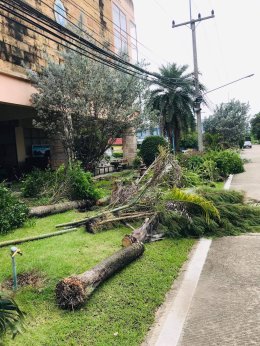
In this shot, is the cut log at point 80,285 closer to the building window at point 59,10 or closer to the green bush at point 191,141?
the building window at point 59,10

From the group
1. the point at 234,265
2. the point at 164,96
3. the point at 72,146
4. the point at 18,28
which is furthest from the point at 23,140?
the point at 234,265

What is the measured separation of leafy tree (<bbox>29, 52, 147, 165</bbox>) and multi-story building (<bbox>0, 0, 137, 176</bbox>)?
784 mm

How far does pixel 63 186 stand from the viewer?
10.2 metres

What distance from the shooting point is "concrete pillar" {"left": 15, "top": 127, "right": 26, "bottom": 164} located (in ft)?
65.7

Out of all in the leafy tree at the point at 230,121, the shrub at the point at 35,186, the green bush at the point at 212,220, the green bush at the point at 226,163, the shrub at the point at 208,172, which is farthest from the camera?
the leafy tree at the point at 230,121

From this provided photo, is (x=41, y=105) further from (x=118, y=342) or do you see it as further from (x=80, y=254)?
(x=118, y=342)

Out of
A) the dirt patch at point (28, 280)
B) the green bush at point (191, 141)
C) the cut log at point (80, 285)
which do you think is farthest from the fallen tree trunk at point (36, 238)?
the green bush at point (191, 141)

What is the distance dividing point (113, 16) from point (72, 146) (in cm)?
1076

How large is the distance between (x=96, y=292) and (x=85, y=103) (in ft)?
33.3

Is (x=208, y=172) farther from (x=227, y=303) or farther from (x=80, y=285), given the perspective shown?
(x=80, y=285)

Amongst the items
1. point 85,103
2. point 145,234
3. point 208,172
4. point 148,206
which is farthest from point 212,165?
point 145,234

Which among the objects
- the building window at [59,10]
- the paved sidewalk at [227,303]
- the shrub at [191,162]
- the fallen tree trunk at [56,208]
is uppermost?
the building window at [59,10]

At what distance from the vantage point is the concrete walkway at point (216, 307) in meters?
3.63

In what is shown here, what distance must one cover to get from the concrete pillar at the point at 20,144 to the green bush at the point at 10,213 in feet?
40.3
